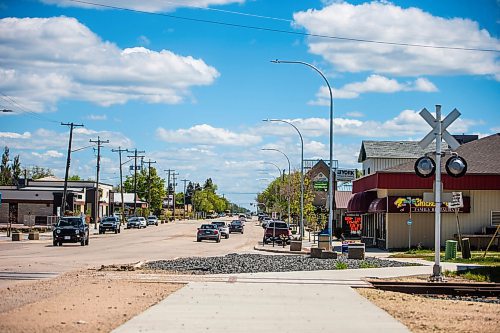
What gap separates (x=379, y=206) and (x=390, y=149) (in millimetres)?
22498

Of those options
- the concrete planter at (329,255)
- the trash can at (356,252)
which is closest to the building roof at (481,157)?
the trash can at (356,252)

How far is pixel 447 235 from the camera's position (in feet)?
165

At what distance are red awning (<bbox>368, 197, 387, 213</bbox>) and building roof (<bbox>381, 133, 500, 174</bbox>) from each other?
218 centimetres

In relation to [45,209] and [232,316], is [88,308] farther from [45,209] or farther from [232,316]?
[45,209]

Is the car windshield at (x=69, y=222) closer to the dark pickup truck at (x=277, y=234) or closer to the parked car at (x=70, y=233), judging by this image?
the parked car at (x=70, y=233)

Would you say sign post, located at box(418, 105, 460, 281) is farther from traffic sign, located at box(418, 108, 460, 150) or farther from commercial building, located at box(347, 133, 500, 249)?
commercial building, located at box(347, 133, 500, 249)

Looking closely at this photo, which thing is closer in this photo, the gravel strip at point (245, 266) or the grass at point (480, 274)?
the grass at point (480, 274)

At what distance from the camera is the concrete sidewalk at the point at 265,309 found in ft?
43.1

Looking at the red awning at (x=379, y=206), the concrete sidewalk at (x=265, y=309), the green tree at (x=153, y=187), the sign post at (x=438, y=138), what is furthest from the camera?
the green tree at (x=153, y=187)

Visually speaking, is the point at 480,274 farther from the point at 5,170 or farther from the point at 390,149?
the point at 5,170

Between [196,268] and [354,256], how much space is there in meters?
10.9

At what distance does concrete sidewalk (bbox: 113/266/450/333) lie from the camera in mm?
13125

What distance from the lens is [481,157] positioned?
177 ft

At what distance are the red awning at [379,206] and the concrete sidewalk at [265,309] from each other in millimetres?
27827
